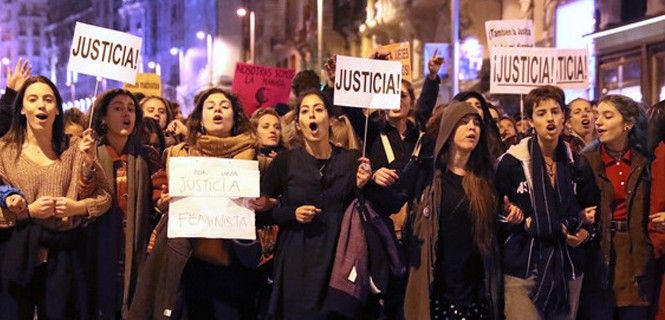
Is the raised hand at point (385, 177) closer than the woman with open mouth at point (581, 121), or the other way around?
the raised hand at point (385, 177)

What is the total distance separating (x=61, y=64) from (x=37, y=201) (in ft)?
338

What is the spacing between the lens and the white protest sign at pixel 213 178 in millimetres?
7293

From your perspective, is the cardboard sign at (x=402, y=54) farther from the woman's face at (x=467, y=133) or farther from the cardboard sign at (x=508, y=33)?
the woman's face at (x=467, y=133)

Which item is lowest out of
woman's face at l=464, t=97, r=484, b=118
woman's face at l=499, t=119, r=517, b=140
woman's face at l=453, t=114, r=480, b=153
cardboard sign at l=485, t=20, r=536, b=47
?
woman's face at l=453, t=114, r=480, b=153

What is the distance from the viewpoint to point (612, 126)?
8.11 metres

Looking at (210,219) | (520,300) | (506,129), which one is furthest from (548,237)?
(506,129)

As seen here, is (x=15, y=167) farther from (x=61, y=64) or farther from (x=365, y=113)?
(x=61, y=64)

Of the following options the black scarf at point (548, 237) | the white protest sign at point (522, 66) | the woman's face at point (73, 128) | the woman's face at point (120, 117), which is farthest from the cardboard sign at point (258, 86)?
the black scarf at point (548, 237)

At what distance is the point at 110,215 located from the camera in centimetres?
762

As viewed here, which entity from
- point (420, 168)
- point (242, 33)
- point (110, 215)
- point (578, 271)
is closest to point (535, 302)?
point (578, 271)

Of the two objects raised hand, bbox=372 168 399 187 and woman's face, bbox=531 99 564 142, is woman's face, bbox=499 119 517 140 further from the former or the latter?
raised hand, bbox=372 168 399 187

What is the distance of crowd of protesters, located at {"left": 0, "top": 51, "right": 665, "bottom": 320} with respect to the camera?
720cm

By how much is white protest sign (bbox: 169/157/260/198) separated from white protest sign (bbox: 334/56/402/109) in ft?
3.21

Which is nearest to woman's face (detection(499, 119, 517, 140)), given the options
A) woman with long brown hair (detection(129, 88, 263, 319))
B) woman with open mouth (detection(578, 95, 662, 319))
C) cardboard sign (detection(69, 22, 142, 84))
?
woman with open mouth (detection(578, 95, 662, 319))
